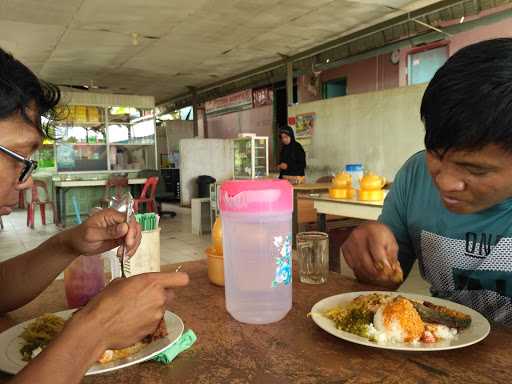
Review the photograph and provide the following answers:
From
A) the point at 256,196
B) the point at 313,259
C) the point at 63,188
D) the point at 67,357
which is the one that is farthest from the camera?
the point at 63,188

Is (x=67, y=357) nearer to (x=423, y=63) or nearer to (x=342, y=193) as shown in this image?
(x=342, y=193)

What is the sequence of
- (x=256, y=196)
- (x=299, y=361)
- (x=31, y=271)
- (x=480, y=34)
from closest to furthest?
(x=299, y=361) → (x=256, y=196) → (x=31, y=271) → (x=480, y=34)

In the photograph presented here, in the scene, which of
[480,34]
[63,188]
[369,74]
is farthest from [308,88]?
[63,188]

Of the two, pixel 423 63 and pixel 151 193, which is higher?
pixel 423 63

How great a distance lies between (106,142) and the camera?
8617 mm

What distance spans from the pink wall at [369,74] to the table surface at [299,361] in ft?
24.0

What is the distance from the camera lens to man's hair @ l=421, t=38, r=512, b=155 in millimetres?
770

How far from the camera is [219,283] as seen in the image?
113cm

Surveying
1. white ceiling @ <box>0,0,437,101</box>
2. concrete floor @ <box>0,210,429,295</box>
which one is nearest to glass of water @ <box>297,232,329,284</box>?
concrete floor @ <box>0,210,429,295</box>

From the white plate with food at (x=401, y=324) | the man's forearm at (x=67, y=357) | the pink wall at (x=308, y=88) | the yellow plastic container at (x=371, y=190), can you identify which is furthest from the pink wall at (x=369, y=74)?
the man's forearm at (x=67, y=357)

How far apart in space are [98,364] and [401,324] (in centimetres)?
55

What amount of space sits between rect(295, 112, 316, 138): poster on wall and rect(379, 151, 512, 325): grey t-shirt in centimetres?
701

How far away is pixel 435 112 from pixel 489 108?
0.10m

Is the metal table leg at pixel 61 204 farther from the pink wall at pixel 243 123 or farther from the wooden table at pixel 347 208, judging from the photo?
the wooden table at pixel 347 208
